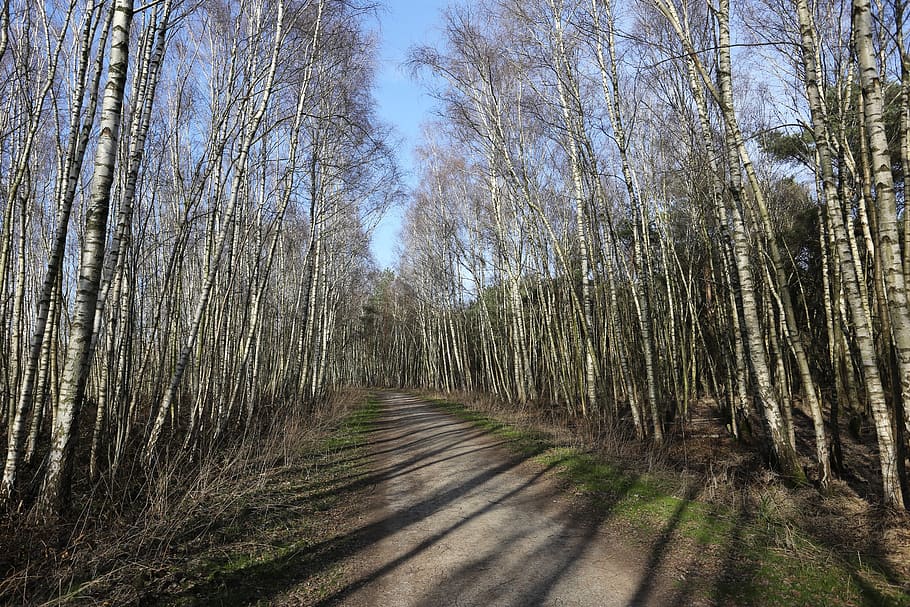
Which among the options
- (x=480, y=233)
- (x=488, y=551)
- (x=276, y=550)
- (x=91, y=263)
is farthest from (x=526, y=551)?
(x=480, y=233)

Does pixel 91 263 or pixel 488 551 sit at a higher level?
pixel 91 263

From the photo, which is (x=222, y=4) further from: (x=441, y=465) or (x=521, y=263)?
(x=521, y=263)

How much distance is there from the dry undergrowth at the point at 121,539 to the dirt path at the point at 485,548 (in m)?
1.31

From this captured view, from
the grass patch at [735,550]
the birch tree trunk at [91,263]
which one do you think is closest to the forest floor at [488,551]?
the grass patch at [735,550]

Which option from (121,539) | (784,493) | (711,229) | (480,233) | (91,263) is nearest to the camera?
(91,263)

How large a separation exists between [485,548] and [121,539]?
273 cm

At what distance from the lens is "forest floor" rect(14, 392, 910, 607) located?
10.8ft

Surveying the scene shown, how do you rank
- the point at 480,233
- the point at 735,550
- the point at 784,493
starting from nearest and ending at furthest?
1. the point at 735,550
2. the point at 784,493
3. the point at 480,233

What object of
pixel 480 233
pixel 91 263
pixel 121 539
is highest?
pixel 480 233

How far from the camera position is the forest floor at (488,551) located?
3277mm

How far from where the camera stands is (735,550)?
3.94 m

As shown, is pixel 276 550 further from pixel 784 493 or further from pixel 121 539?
pixel 784 493

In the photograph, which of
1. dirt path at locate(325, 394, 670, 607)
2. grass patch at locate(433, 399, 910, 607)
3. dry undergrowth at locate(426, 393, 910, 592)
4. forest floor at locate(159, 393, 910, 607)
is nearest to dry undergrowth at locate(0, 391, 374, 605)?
forest floor at locate(159, 393, 910, 607)

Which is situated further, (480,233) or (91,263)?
(480,233)
